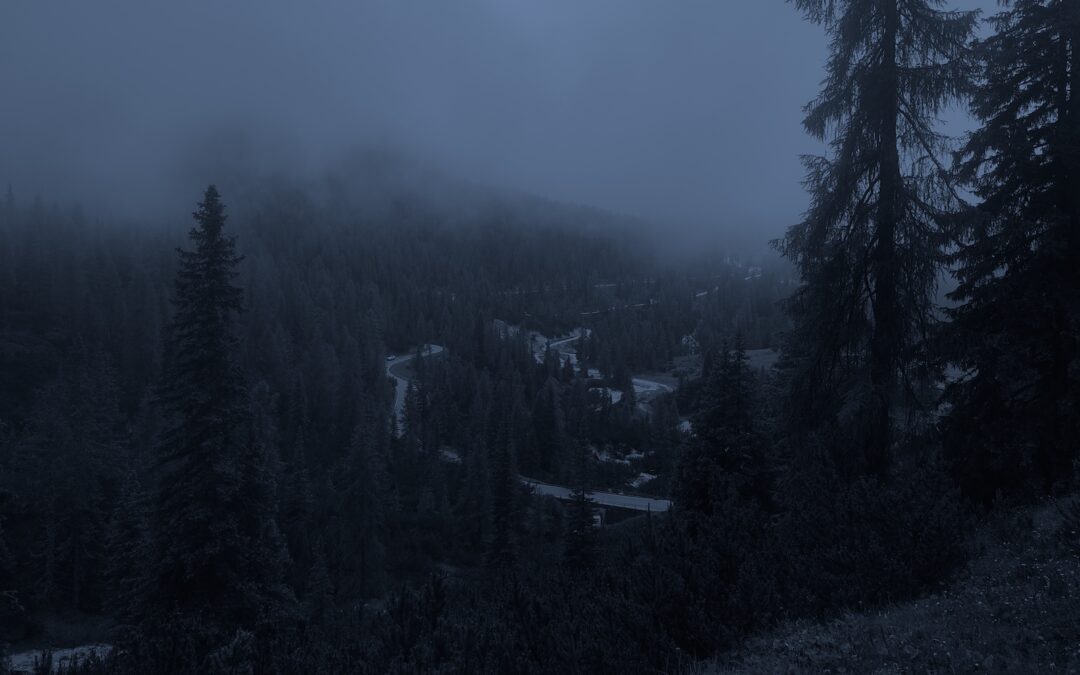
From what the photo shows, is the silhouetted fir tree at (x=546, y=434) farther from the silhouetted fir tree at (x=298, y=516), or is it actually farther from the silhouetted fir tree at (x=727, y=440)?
the silhouetted fir tree at (x=727, y=440)

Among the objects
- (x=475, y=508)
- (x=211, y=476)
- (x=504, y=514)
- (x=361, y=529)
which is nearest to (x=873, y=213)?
(x=211, y=476)

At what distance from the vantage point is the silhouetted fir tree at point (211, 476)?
15352 millimetres

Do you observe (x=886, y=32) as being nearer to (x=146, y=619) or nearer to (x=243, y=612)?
(x=243, y=612)

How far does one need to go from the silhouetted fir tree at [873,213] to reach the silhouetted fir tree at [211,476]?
44.1 feet

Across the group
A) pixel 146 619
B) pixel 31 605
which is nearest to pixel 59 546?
pixel 31 605

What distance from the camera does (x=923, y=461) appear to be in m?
10.8

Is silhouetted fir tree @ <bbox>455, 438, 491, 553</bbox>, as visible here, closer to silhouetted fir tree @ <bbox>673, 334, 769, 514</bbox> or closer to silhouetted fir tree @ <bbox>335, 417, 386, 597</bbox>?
silhouetted fir tree @ <bbox>335, 417, 386, 597</bbox>

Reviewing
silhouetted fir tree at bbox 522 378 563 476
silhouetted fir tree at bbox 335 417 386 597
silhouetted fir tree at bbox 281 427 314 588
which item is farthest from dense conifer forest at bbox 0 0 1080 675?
silhouetted fir tree at bbox 522 378 563 476

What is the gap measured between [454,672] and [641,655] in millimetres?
1621

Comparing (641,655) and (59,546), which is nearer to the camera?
(641,655)

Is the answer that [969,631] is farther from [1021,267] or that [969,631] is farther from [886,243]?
[1021,267]

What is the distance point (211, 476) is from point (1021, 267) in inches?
694

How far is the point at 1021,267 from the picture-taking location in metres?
11.1

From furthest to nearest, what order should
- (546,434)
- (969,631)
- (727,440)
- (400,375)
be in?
(400,375) < (546,434) < (727,440) < (969,631)
